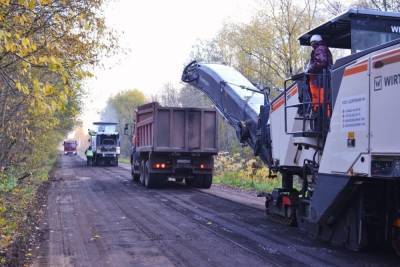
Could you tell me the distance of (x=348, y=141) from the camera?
7.34 m

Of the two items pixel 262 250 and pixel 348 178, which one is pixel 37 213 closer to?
pixel 262 250

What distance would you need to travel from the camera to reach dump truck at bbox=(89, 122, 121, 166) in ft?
127

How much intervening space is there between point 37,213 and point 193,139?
7.24m

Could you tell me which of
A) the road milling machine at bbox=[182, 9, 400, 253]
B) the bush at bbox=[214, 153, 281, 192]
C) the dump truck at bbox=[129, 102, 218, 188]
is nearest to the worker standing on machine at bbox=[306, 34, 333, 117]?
→ the road milling machine at bbox=[182, 9, 400, 253]

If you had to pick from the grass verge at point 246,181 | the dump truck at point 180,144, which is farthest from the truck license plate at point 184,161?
the grass verge at point 246,181

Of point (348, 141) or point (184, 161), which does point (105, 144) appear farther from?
point (348, 141)

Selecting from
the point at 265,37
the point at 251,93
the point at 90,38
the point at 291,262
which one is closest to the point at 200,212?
the point at 251,93

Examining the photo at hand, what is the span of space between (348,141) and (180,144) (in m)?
11.1

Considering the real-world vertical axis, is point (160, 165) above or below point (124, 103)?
below

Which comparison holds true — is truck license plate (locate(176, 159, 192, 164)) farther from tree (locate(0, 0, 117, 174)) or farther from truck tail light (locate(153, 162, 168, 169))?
tree (locate(0, 0, 117, 174))

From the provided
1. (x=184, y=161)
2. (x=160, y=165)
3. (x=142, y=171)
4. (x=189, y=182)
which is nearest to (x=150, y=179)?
(x=160, y=165)

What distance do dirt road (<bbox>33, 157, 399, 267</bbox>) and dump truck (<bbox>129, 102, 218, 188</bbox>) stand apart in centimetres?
378

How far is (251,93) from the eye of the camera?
12859 millimetres

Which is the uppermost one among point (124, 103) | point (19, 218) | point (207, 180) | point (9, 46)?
point (124, 103)
